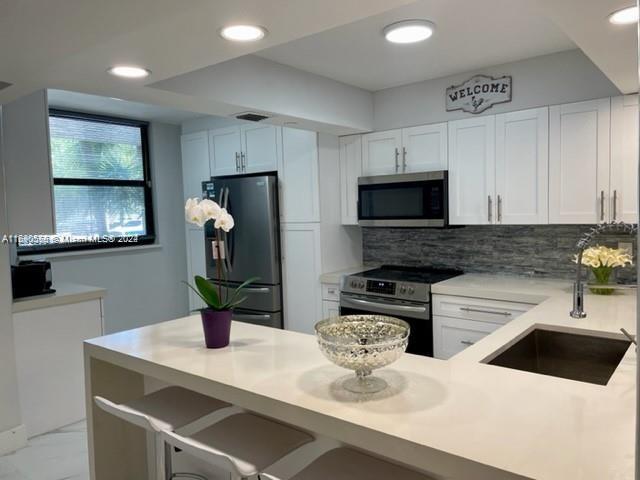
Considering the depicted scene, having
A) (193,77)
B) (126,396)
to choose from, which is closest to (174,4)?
(193,77)

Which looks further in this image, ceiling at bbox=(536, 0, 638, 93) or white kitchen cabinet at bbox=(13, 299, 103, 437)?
white kitchen cabinet at bbox=(13, 299, 103, 437)

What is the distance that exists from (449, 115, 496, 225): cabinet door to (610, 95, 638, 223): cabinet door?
70 cm

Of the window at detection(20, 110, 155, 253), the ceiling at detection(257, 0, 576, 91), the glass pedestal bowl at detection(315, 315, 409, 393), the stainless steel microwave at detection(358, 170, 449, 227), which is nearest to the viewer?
the glass pedestal bowl at detection(315, 315, 409, 393)

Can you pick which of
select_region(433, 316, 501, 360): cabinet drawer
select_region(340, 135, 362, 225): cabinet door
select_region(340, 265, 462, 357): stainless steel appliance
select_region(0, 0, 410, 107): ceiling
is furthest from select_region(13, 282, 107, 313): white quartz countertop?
select_region(433, 316, 501, 360): cabinet drawer

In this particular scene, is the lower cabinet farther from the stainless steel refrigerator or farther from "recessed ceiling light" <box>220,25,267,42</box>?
"recessed ceiling light" <box>220,25,267,42</box>

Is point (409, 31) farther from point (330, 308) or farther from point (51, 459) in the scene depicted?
A: point (51, 459)

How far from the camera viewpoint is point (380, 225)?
3.71 meters

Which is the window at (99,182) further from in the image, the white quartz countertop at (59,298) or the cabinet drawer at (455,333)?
the cabinet drawer at (455,333)

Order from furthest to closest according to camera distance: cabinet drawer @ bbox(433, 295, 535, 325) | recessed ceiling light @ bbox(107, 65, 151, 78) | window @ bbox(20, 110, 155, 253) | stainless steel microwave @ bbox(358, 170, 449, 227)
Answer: window @ bbox(20, 110, 155, 253), stainless steel microwave @ bbox(358, 170, 449, 227), cabinet drawer @ bbox(433, 295, 535, 325), recessed ceiling light @ bbox(107, 65, 151, 78)

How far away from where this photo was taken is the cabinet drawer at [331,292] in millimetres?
3756

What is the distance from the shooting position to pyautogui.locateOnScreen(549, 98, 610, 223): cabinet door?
9.34 feet

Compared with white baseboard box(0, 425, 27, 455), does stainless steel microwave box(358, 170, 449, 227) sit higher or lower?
higher

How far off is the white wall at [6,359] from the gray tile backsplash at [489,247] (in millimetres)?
2727

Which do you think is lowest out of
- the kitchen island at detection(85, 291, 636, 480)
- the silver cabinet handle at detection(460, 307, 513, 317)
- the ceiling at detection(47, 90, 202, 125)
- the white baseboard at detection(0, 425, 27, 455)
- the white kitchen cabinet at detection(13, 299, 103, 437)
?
the white baseboard at detection(0, 425, 27, 455)
